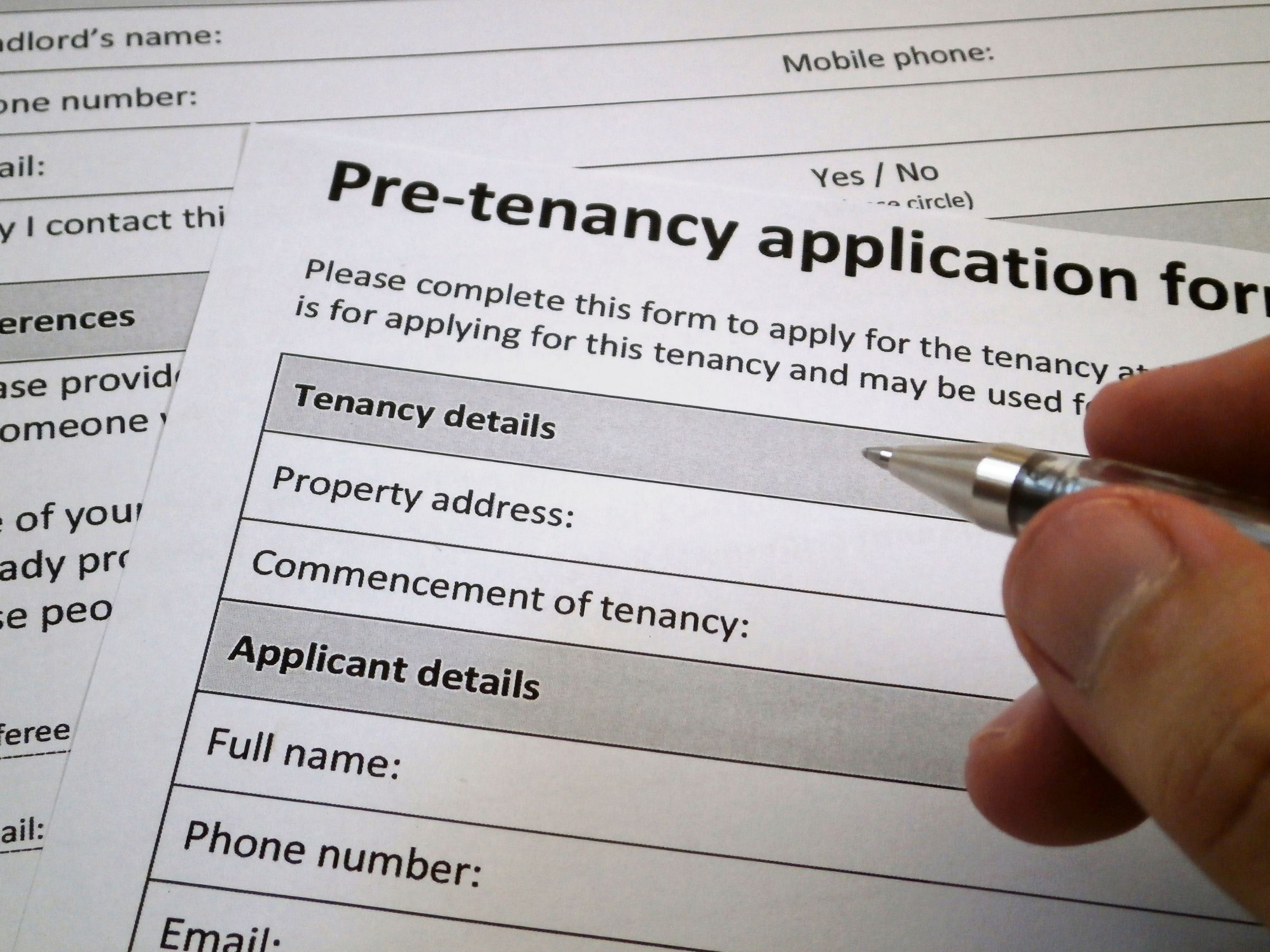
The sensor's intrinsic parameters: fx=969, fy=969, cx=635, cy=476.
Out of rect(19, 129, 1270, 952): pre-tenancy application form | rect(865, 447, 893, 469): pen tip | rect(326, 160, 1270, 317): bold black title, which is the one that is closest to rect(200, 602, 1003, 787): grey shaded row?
rect(19, 129, 1270, 952): pre-tenancy application form

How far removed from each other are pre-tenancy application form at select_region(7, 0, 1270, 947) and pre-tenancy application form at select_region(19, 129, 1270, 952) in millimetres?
48

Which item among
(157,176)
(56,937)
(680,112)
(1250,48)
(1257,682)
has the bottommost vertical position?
(56,937)

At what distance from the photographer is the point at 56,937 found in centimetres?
34

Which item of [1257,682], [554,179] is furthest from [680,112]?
[1257,682]

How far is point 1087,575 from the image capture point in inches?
10.4

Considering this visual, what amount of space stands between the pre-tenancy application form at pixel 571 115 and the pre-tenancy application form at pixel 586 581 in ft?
0.16

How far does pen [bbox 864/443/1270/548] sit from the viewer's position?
0.98 ft

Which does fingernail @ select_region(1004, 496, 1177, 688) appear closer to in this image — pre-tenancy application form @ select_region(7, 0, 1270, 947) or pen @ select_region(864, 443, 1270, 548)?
pen @ select_region(864, 443, 1270, 548)

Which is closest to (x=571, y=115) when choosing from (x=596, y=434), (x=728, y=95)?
(x=728, y=95)

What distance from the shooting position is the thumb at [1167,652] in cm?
23

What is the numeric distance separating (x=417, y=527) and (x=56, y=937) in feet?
0.63

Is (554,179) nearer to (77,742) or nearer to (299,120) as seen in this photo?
(299,120)

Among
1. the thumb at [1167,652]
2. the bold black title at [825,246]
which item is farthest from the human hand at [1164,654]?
the bold black title at [825,246]

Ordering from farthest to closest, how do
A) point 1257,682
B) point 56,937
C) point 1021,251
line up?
point 1021,251
point 56,937
point 1257,682
